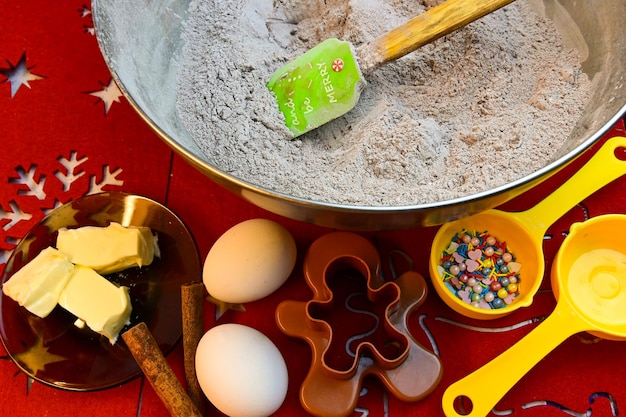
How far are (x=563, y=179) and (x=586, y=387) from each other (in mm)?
351

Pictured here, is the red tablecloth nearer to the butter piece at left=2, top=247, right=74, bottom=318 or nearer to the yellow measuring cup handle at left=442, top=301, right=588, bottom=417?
the yellow measuring cup handle at left=442, top=301, right=588, bottom=417

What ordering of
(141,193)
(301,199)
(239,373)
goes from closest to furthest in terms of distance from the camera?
(301,199) < (239,373) < (141,193)

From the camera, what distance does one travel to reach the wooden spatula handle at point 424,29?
2.74 ft

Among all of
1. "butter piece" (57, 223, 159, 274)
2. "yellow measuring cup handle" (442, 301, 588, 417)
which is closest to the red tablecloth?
"yellow measuring cup handle" (442, 301, 588, 417)

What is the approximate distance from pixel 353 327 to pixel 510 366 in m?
0.24

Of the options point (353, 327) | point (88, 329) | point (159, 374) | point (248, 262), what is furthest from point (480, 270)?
point (88, 329)

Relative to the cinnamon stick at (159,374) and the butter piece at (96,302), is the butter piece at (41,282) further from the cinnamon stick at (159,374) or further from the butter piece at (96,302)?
the cinnamon stick at (159,374)

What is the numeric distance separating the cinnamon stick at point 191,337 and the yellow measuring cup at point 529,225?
0.38 m

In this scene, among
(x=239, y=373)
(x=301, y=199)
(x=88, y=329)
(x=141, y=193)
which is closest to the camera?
(x=301, y=199)

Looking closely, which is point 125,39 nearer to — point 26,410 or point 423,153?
point 423,153

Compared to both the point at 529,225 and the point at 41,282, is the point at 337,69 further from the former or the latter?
the point at 41,282

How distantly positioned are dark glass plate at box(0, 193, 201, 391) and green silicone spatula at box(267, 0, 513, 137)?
28 cm

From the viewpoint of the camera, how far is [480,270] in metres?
0.92

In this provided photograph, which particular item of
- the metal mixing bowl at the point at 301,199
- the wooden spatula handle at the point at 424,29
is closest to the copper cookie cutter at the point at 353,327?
the metal mixing bowl at the point at 301,199
